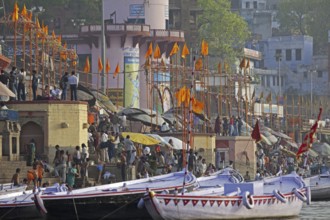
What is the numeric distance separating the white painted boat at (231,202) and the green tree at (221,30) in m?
61.3

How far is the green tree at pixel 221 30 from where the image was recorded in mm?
106750

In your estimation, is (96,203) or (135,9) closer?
(96,203)

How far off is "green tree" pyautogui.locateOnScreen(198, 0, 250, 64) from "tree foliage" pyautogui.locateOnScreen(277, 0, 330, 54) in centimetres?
2718

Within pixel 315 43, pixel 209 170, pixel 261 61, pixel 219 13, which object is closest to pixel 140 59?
pixel 219 13

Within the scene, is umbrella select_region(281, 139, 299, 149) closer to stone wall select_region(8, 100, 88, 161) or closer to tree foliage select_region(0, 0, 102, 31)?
tree foliage select_region(0, 0, 102, 31)

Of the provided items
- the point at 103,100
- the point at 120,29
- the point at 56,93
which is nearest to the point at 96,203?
the point at 56,93

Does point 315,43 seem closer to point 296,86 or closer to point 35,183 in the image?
point 296,86

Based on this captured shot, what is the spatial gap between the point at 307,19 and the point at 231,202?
103 metres

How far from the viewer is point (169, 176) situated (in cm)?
4506

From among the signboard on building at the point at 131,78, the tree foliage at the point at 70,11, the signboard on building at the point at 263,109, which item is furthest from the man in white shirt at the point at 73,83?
the tree foliage at the point at 70,11

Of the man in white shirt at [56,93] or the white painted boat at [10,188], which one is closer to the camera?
the white painted boat at [10,188]

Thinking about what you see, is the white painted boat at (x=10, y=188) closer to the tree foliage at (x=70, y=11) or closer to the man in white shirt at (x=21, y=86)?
the man in white shirt at (x=21, y=86)

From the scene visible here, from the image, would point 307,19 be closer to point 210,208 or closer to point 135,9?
point 135,9

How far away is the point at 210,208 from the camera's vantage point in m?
40.3
